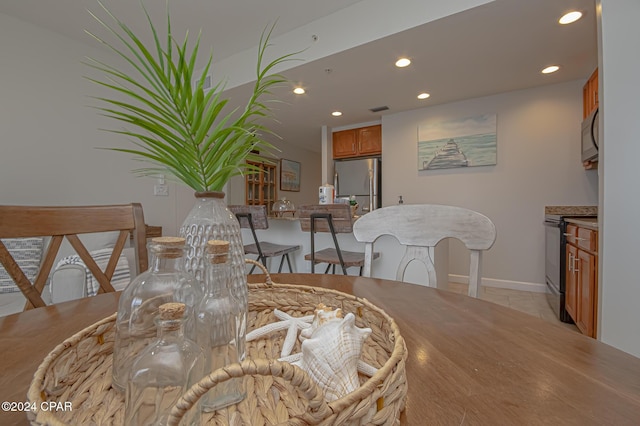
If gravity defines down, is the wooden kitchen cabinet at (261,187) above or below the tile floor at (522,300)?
above

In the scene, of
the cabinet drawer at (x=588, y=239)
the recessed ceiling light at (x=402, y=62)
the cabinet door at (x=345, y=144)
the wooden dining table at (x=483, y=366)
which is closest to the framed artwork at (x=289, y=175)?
the cabinet door at (x=345, y=144)

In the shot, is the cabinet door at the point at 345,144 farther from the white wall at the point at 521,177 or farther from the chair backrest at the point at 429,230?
the chair backrest at the point at 429,230

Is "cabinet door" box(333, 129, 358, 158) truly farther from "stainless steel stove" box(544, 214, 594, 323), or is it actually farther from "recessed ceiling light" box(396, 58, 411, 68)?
"stainless steel stove" box(544, 214, 594, 323)

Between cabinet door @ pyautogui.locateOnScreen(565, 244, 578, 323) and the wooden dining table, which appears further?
cabinet door @ pyautogui.locateOnScreen(565, 244, 578, 323)

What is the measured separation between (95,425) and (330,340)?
27cm

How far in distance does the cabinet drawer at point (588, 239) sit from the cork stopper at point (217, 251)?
227 cm

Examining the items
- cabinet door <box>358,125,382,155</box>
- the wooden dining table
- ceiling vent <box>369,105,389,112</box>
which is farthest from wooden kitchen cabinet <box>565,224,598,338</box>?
cabinet door <box>358,125,382,155</box>

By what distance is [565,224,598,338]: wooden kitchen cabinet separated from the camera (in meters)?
1.74

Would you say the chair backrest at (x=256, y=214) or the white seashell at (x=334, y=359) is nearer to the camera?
the white seashell at (x=334, y=359)

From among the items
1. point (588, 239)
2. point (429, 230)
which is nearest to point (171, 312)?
point (429, 230)

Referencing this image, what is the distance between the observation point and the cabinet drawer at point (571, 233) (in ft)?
6.83

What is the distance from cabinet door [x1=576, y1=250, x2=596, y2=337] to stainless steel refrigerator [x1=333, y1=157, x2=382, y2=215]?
2.52m

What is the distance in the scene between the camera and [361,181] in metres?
4.34

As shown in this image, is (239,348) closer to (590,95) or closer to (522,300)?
(522,300)
